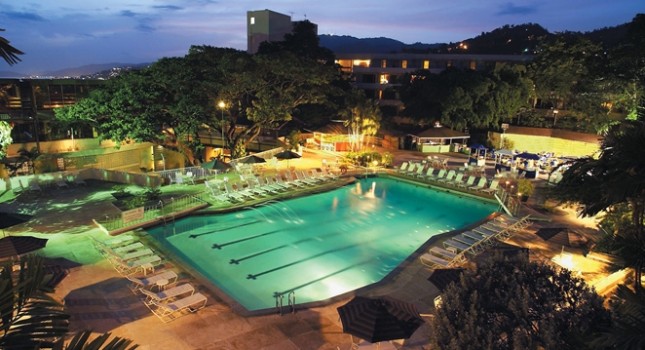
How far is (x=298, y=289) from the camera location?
1265cm

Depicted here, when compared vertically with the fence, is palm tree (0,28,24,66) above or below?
A: above

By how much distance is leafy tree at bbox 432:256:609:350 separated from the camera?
5555 millimetres

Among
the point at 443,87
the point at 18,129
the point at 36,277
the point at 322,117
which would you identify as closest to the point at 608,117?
the point at 443,87

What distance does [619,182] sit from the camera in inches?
230

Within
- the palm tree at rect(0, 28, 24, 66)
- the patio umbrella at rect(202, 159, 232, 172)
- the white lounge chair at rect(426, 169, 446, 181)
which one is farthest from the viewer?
the white lounge chair at rect(426, 169, 446, 181)

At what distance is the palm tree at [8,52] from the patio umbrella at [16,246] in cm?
896

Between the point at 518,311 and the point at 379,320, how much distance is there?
2.78 m

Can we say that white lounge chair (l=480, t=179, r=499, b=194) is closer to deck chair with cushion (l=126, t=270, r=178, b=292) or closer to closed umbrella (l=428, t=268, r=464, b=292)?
closed umbrella (l=428, t=268, r=464, b=292)

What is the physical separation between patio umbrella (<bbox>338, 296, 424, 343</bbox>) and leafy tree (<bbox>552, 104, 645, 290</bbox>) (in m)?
3.76

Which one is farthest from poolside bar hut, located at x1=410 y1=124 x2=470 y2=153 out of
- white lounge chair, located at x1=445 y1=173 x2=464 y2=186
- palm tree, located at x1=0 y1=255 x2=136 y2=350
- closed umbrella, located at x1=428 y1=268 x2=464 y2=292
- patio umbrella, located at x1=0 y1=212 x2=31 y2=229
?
palm tree, located at x1=0 y1=255 x2=136 y2=350

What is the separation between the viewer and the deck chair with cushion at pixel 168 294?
32.7 ft

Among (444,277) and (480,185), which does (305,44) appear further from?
(444,277)

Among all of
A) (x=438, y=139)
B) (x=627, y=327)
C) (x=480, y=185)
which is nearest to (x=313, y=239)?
(x=480, y=185)

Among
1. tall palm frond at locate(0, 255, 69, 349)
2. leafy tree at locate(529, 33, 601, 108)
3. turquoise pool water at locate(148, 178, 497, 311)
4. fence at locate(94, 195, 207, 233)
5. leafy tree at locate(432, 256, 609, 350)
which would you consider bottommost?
turquoise pool water at locate(148, 178, 497, 311)
